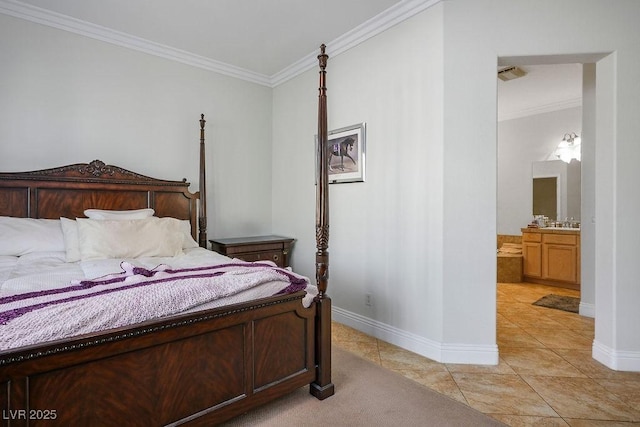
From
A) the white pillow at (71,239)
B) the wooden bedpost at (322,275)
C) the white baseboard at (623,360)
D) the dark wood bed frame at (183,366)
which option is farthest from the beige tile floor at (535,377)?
the white pillow at (71,239)

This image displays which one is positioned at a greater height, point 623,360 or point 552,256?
point 552,256

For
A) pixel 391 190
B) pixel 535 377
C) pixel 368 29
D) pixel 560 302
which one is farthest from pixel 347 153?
pixel 560 302

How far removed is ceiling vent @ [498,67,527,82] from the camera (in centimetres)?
393

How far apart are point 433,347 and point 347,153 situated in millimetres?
1877

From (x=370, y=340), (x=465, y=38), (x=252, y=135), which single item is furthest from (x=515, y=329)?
(x=252, y=135)

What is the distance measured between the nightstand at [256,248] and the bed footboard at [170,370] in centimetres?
169

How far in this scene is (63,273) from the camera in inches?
75.2

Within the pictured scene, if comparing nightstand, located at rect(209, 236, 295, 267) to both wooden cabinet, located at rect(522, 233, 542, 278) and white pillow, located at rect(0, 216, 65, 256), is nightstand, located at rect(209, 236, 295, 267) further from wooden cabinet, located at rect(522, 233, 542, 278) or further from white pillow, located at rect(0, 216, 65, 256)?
wooden cabinet, located at rect(522, 233, 542, 278)

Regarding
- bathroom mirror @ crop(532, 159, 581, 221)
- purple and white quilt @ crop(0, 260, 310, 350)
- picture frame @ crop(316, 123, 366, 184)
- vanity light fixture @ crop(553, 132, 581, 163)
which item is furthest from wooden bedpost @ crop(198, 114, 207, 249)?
vanity light fixture @ crop(553, 132, 581, 163)

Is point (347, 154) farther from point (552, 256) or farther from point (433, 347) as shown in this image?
point (552, 256)

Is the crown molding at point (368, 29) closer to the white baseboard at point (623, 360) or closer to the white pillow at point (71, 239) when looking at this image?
the white pillow at point (71, 239)

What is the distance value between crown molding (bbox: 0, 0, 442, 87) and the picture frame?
83 centimetres

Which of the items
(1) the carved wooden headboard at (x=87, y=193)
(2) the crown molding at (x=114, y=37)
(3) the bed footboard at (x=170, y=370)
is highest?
(2) the crown molding at (x=114, y=37)

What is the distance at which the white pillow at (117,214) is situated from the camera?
2.83 metres
